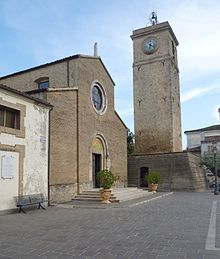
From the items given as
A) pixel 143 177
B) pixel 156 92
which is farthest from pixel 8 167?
pixel 156 92

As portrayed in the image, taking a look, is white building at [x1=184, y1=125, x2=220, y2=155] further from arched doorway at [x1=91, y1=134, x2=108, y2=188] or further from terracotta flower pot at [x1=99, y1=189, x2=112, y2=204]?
terracotta flower pot at [x1=99, y1=189, x2=112, y2=204]

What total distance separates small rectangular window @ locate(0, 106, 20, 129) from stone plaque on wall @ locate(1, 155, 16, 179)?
4.78 ft

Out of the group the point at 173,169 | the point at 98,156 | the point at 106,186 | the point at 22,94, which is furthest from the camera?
the point at 173,169

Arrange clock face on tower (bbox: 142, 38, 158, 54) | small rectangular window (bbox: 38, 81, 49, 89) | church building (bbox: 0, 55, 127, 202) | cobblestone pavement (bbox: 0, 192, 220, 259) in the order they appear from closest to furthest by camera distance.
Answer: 1. cobblestone pavement (bbox: 0, 192, 220, 259)
2. church building (bbox: 0, 55, 127, 202)
3. small rectangular window (bbox: 38, 81, 49, 89)
4. clock face on tower (bbox: 142, 38, 158, 54)

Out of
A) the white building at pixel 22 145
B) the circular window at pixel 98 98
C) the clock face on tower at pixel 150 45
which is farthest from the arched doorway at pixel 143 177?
the white building at pixel 22 145

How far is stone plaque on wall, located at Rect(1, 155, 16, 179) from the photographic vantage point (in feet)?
42.2

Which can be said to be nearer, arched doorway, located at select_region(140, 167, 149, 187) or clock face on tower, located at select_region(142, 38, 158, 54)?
arched doorway, located at select_region(140, 167, 149, 187)

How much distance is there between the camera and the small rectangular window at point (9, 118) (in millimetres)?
13506

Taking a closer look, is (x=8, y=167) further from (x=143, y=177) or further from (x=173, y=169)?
(x=143, y=177)

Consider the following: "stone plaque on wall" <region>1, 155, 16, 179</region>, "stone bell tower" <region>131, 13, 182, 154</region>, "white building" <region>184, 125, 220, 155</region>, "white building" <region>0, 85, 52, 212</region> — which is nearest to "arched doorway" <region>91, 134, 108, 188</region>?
"white building" <region>0, 85, 52, 212</region>

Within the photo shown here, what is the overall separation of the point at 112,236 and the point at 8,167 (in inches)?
263

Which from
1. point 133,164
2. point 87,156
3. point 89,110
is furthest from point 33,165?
point 133,164

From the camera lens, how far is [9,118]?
13.9 metres

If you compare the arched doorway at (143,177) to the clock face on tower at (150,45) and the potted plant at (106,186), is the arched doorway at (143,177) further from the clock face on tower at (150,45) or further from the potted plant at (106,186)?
the potted plant at (106,186)
